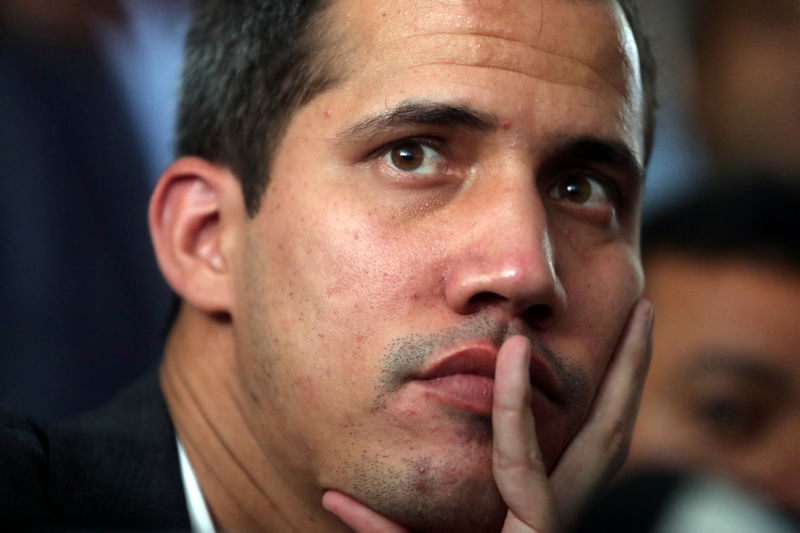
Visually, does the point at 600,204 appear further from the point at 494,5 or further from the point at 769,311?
the point at 769,311

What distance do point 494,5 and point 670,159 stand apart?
2.26 meters

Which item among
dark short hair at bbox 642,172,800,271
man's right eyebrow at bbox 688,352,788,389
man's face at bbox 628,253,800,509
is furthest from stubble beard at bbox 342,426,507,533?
dark short hair at bbox 642,172,800,271

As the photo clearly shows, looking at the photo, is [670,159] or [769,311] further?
[670,159]

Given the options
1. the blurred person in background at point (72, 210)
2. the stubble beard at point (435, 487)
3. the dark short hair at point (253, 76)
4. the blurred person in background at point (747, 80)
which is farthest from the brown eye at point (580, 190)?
the blurred person in background at point (747, 80)

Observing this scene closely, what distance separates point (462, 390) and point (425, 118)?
1.88 feet

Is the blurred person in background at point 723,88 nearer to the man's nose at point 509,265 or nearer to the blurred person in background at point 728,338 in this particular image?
the blurred person in background at point 728,338

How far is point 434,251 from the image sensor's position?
79.9 inches

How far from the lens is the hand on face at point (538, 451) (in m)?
1.96

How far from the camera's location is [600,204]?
237 centimetres

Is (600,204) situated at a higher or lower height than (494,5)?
lower

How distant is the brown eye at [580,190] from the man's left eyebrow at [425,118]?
286 millimetres

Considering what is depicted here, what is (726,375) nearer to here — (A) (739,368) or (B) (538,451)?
(A) (739,368)

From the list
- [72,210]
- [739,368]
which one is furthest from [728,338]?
[72,210]

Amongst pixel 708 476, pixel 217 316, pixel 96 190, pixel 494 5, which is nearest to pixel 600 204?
pixel 494 5
